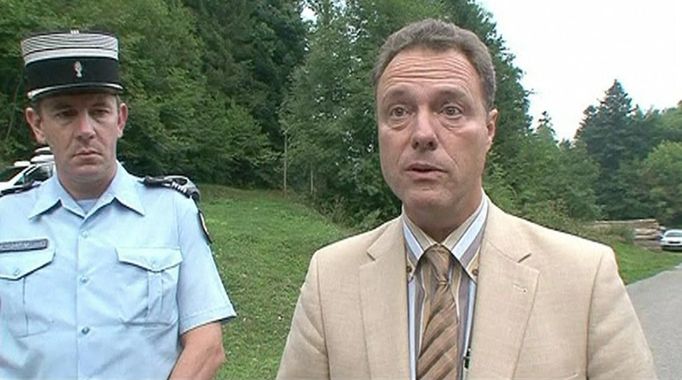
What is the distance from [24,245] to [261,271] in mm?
11312

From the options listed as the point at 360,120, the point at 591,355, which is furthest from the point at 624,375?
the point at 360,120

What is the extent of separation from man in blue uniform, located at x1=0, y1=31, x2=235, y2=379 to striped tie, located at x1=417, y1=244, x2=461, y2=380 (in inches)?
31.8

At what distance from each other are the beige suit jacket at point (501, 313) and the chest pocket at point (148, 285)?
55cm

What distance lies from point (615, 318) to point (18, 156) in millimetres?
30182

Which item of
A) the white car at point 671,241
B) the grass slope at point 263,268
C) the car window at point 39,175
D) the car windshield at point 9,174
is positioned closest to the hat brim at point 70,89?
the car window at point 39,175

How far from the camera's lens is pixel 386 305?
81.7 inches

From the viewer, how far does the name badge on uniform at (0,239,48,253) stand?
260 cm

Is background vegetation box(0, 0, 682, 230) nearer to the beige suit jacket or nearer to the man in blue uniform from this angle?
the man in blue uniform

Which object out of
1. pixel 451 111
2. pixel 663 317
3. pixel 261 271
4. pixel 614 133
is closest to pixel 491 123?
pixel 451 111

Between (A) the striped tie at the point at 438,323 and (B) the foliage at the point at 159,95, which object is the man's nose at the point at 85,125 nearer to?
(A) the striped tie at the point at 438,323

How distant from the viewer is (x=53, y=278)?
2.57m

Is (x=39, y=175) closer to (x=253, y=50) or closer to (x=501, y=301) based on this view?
(x=501, y=301)

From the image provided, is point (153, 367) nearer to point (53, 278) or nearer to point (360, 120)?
point (53, 278)

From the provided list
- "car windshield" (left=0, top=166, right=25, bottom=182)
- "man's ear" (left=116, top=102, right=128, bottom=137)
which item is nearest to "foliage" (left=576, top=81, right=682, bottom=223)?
"car windshield" (left=0, top=166, right=25, bottom=182)
